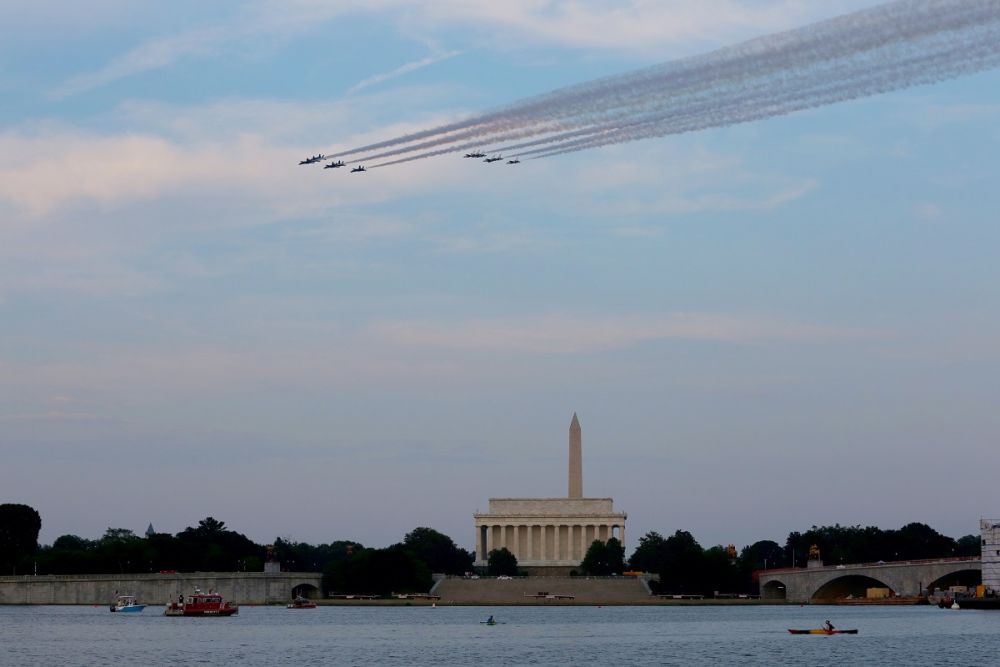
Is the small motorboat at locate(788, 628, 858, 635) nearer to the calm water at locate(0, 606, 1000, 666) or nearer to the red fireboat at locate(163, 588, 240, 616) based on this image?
the calm water at locate(0, 606, 1000, 666)

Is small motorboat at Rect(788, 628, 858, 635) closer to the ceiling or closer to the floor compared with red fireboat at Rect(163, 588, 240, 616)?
closer to the floor

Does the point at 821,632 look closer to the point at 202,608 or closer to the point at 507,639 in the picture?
the point at 507,639

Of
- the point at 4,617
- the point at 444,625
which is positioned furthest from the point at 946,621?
the point at 4,617

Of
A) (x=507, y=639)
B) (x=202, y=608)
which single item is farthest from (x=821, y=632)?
(x=202, y=608)

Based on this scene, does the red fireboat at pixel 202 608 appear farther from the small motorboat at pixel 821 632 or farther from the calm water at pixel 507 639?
the small motorboat at pixel 821 632

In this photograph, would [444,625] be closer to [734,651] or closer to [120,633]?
[120,633]

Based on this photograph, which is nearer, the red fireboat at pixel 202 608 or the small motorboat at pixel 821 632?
the small motorboat at pixel 821 632

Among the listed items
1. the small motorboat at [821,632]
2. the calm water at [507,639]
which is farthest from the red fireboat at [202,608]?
the small motorboat at [821,632]

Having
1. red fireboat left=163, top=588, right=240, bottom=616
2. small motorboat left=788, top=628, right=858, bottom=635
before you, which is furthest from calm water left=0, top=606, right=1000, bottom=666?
red fireboat left=163, top=588, right=240, bottom=616

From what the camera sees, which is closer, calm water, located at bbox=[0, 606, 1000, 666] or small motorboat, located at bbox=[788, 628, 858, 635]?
calm water, located at bbox=[0, 606, 1000, 666]
